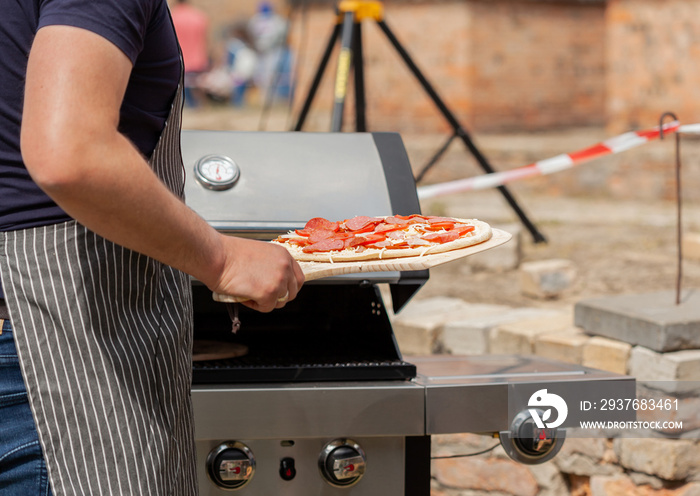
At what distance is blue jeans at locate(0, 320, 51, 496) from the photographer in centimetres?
128

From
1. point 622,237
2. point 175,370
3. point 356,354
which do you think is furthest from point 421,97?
point 175,370

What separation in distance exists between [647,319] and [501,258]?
241 cm

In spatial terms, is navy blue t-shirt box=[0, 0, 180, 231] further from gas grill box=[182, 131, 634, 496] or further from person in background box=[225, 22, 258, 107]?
person in background box=[225, 22, 258, 107]

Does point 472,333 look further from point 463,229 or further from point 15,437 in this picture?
point 15,437

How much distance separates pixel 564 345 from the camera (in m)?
3.56

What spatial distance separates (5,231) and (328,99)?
395 inches

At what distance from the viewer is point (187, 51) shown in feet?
41.8

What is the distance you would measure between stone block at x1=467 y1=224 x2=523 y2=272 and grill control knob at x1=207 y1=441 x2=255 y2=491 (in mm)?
3806

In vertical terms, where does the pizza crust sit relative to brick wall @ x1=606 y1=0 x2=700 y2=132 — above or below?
below

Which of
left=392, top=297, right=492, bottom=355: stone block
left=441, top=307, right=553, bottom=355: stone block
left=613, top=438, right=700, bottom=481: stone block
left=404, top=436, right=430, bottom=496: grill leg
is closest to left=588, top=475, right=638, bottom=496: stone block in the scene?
left=613, top=438, right=700, bottom=481: stone block

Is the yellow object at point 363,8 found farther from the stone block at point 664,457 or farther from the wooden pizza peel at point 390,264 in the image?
the wooden pizza peel at point 390,264

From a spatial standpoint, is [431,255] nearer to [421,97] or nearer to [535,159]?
[535,159]

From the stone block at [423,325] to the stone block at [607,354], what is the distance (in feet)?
2.49

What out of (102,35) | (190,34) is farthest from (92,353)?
(190,34)
